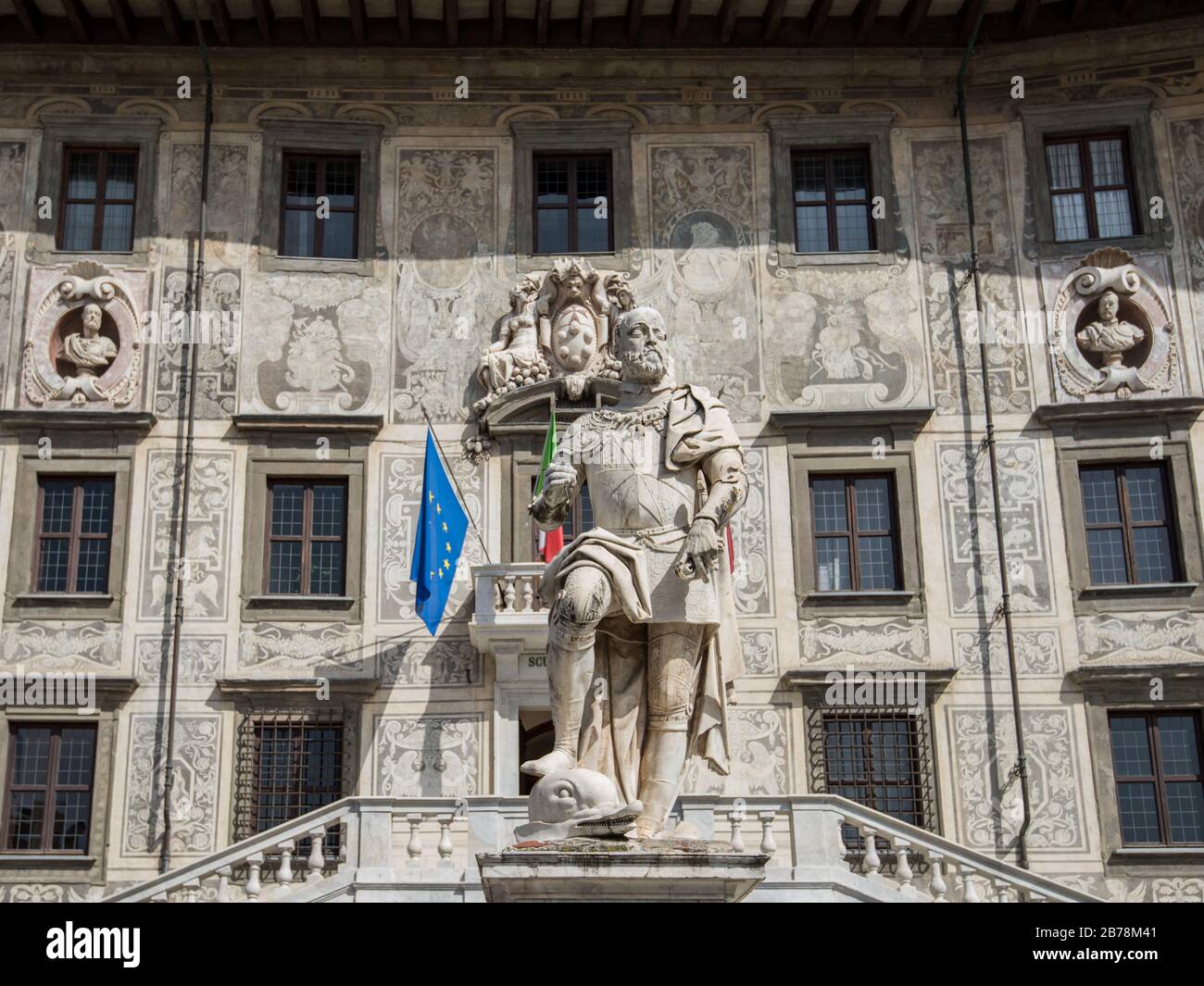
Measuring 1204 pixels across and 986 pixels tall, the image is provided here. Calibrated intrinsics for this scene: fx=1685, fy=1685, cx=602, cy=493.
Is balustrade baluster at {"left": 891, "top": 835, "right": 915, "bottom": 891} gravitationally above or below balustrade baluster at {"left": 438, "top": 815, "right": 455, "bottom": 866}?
below

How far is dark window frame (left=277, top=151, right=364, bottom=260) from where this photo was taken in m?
22.0

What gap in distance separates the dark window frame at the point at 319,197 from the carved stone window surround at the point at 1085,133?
877 centimetres

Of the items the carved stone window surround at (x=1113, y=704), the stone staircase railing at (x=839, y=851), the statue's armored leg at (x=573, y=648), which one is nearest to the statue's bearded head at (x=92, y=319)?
the stone staircase railing at (x=839, y=851)

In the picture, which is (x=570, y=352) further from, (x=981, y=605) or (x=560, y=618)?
(x=560, y=618)

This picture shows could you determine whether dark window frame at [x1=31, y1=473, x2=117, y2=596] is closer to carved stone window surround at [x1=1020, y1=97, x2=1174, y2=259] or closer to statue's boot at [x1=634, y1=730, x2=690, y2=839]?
carved stone window surround at [x1=1020, y1=97, x2=1174, y2=259]

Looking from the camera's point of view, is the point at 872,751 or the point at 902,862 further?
the point at 872,751

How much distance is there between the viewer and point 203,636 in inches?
795

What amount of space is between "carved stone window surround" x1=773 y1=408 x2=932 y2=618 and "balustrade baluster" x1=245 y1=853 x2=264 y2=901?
7.76 m

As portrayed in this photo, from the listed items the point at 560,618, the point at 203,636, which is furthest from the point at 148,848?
the point at 560,618

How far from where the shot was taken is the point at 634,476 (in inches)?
371

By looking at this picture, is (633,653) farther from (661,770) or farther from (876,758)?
(876,758)

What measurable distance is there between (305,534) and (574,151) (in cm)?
618

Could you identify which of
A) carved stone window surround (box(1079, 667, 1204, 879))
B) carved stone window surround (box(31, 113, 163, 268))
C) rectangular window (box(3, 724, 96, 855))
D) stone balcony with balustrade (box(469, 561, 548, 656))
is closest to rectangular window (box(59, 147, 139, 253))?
carved stone window surround (box(31, 113, 163, 268))

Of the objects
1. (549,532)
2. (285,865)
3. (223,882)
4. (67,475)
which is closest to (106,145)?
(67,475)
